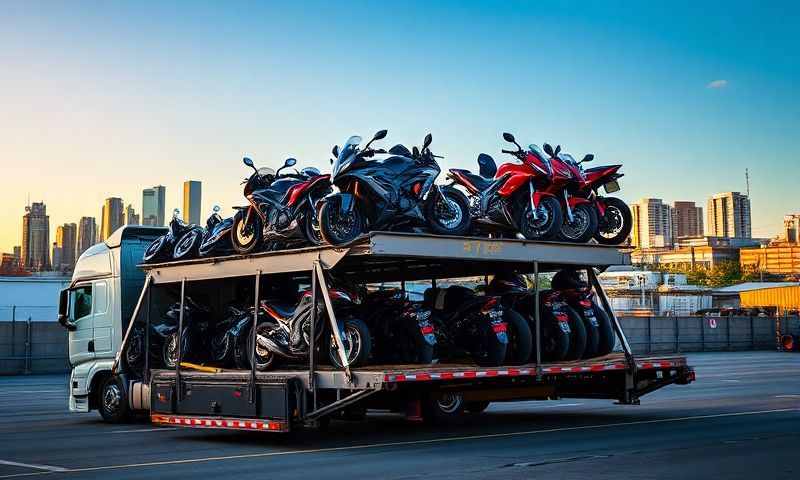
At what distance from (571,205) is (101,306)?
7994mm

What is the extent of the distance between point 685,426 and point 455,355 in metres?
3.42

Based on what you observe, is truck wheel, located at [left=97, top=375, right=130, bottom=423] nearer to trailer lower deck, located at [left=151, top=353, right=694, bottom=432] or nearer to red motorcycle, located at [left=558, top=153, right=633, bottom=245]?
trailer lower deck, located at [left=151, top=353, right=694, bottom=432]

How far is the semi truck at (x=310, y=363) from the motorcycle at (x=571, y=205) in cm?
42

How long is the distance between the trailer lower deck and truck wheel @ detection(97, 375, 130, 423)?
1912 millimetres

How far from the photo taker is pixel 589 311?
15.6 metres

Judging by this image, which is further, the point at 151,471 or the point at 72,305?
the point at 72,305

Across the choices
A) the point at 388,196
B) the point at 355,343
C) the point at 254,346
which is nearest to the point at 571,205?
the point at 388,196

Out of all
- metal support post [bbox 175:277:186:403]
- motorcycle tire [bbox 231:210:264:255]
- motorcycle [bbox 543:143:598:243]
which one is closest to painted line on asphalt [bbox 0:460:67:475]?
metal support post [bbox 175:277:186:403]

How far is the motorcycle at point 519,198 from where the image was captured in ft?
49.6

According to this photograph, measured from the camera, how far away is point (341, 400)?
1247 centimetres

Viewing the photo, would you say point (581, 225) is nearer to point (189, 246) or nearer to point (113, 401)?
point (189, 246)

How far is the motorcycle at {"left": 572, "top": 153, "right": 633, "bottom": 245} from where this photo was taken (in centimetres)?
1595

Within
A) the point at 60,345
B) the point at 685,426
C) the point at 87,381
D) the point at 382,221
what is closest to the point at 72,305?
the point at 87,381

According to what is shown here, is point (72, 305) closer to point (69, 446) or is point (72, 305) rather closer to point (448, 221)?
point (69, 446)
